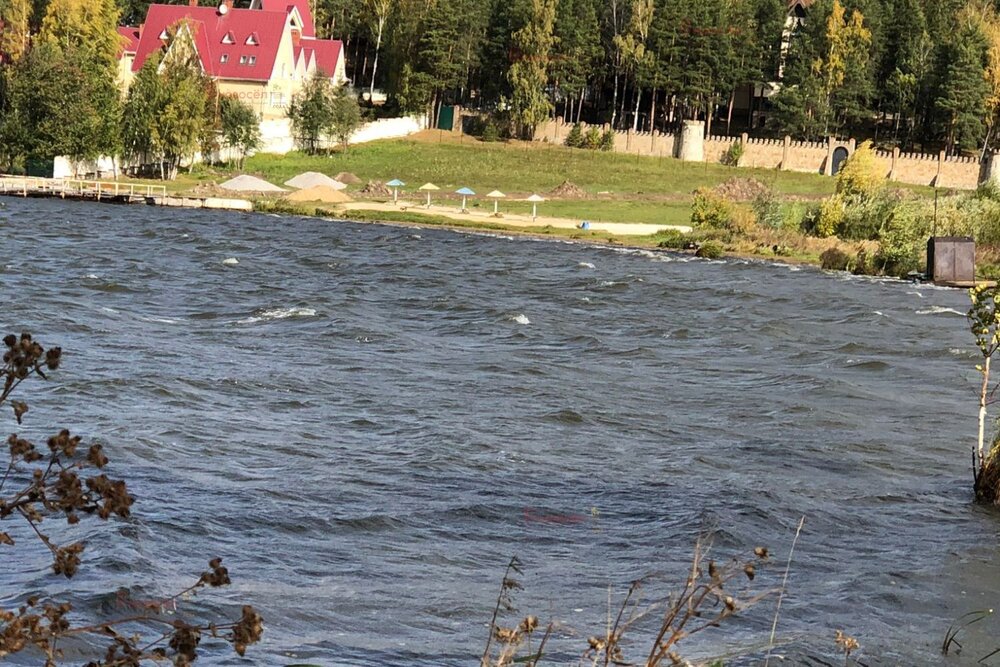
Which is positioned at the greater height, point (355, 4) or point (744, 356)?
point (355, 4)

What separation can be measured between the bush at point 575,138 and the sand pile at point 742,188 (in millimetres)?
16066

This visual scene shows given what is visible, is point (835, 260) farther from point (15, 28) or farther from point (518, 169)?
point (15, 28)

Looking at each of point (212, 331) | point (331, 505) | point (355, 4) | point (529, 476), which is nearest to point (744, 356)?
point (212, 331)

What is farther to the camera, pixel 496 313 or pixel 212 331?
pixel 496 313

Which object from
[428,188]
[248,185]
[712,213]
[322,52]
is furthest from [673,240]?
[322,52]

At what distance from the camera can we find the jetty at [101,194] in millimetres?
71250

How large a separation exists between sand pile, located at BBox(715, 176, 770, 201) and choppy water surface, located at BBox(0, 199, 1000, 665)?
42887 mm

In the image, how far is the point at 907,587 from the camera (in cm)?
1462

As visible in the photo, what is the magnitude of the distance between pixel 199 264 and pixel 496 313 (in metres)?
12.4

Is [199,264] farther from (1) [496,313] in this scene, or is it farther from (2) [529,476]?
(2) [529,476]

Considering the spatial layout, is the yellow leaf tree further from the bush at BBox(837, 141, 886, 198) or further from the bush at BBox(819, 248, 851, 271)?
the bush at BBox(819, 248, 851, 271)

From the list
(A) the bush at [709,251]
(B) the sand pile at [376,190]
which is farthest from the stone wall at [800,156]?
(A) the bush at [709,251]

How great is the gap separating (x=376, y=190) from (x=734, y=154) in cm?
3001

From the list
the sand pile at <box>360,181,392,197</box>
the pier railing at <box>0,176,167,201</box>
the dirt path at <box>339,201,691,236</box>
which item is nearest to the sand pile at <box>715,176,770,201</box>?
the dirt path at <box>339,201,691,236</box>
